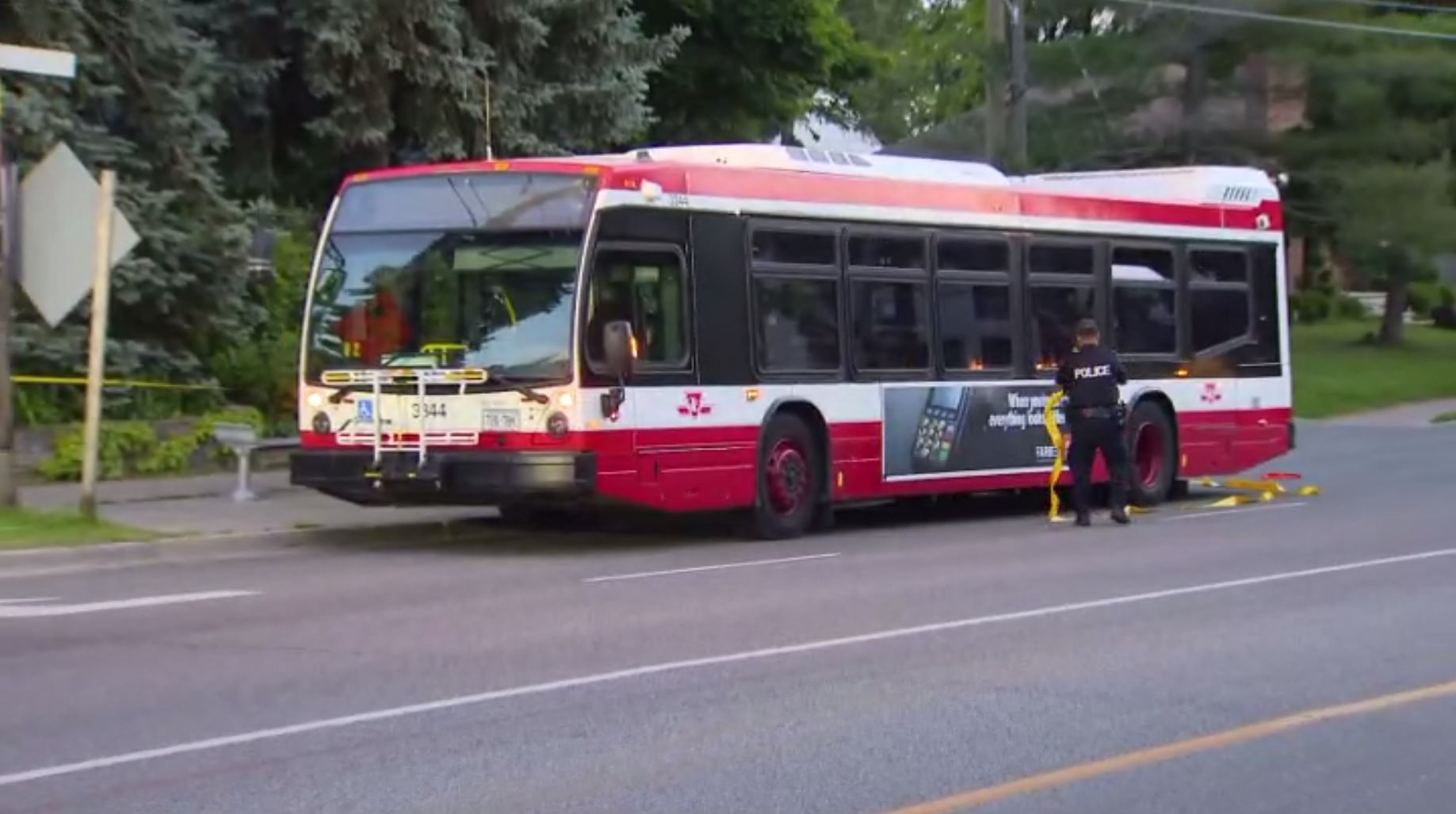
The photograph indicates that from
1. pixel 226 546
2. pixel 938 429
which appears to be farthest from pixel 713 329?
pixel 226 546

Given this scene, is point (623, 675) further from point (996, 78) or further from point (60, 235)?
point (996, 78)

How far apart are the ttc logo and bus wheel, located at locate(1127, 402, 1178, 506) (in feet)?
21.3

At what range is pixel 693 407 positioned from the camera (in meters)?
16.7

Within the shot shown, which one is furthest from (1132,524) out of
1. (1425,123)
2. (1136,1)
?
(1425,123)

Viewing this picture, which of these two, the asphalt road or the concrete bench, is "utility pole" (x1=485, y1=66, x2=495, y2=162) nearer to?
the concrete bench

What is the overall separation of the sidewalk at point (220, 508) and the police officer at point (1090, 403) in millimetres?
5425

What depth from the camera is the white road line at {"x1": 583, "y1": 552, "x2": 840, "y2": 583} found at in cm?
1480

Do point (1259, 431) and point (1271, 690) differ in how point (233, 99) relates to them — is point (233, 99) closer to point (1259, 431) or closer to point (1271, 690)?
point (1259, 431)

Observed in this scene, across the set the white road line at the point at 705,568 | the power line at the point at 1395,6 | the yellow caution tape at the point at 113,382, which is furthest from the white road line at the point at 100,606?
the power line at the point at 1395,6

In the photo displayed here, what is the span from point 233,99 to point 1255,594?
14.0m

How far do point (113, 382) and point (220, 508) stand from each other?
2.63 m

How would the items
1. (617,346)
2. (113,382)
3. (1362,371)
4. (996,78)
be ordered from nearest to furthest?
(617,346)
(113,382)
(996,78)
(1362,371)

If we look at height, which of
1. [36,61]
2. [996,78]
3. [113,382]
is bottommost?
[113,382]

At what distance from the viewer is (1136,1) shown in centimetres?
4047
